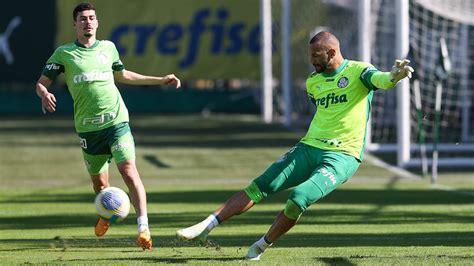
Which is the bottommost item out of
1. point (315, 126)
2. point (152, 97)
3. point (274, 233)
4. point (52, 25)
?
point (152, 97)

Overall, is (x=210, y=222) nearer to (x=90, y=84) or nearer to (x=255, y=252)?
(x=255, y=252)

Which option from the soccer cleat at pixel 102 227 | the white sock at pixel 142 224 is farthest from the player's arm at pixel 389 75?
the soccer cleat at pixel 102 227

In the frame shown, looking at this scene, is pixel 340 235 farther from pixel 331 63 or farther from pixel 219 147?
pixel 219 147

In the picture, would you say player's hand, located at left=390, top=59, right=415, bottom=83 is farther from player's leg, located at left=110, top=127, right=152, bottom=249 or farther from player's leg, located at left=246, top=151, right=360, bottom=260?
player's leg, located at left=110, top=127, right=152, bottom=249

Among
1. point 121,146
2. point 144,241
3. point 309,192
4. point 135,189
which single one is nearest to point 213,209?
point 121,146

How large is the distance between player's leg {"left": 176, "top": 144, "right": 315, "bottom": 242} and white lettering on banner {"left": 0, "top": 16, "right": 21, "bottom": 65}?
26293 millimetres

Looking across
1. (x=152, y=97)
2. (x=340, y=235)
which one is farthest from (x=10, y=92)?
(x=340, y=235)

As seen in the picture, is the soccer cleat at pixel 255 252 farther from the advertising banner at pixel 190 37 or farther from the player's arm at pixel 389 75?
the advertising banner at pixel 190 37

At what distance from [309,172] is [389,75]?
3.26ft

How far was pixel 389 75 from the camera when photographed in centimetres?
925

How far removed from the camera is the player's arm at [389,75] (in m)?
9.15

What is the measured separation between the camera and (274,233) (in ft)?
30.2

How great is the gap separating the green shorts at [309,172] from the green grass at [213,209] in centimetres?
57

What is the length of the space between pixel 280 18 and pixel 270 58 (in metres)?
1.73
